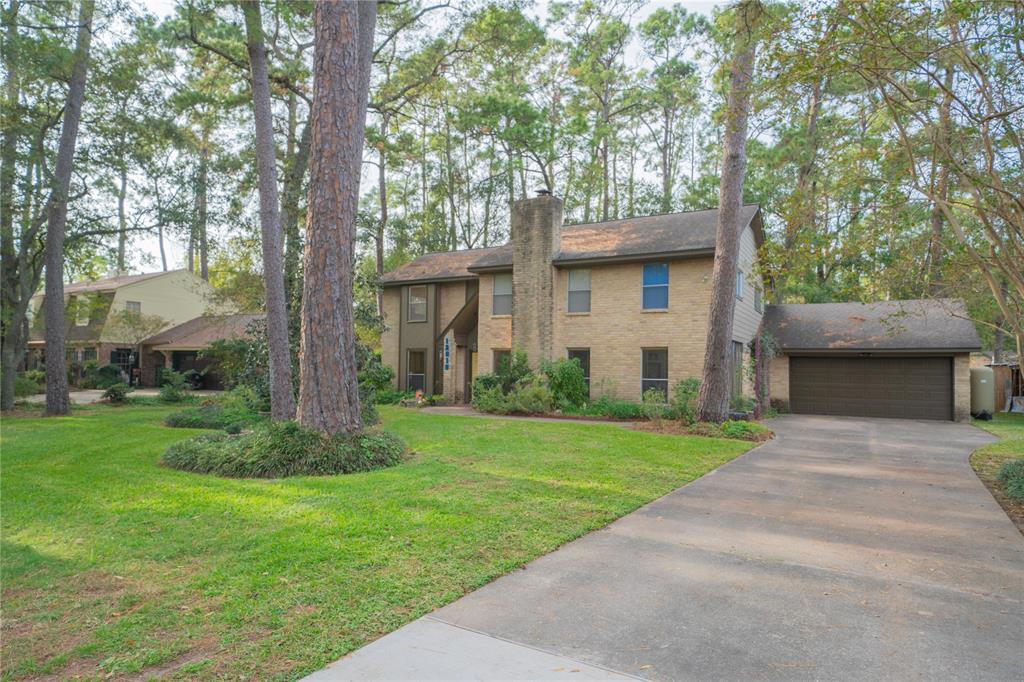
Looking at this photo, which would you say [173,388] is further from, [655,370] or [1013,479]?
[1013,479]

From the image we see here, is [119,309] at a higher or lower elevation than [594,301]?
higher

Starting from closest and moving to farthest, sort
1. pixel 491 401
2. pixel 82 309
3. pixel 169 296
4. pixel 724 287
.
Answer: pixel 724 287, pixel 491 401, pixel 82 309, pixel 169 296

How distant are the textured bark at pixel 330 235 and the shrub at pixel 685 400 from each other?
8.13 m

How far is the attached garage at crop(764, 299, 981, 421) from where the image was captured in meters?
17.3

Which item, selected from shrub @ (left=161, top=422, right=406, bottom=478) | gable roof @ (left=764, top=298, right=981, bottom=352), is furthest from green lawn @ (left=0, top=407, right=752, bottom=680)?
gable roof @ (left=764, top=298, right=981, bottom=352)

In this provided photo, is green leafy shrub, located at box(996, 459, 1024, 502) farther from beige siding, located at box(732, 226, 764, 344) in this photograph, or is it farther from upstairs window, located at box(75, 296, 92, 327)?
upstairs window, located at box(75, 296, 92, 327)

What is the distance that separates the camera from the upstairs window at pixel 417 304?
878 inches

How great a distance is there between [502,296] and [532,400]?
4.58 meters

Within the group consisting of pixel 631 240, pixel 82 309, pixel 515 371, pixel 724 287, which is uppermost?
pixel 631 240

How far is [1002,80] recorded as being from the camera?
7.41m

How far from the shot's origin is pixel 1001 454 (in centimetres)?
1035

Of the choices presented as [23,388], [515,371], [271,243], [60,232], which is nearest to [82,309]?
[23,388]

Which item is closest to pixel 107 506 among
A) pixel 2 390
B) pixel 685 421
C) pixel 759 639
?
pixel 759 639

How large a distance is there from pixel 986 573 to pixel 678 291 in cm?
1257
